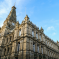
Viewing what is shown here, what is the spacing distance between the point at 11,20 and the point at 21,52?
103 ft

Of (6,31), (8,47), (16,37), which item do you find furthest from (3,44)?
(16,37)

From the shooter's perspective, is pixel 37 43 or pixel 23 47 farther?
pixel 37 43

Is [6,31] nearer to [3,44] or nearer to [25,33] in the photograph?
[3,44]

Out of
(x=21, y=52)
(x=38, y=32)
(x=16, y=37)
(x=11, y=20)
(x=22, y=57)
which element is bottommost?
(x=22, y=57)

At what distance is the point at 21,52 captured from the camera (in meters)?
22.4

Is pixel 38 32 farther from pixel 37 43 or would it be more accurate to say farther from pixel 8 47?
pixel 8 47

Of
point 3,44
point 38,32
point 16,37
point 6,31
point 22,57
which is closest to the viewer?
point 22,57

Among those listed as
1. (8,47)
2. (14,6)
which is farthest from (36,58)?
(14,6)

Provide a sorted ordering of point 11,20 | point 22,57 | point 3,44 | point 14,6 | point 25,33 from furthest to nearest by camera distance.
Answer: point 14,6, point 11,20, point 3,44, point 25,33, point 22,57

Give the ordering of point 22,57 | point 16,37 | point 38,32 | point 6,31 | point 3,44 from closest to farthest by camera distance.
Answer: point 22,57, point 16,37, point 38,32, point 3,44, point 6,31

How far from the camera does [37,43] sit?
2828cm

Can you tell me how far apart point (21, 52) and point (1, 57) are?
50.4 feet

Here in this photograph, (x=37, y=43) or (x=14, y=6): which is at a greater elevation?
(x=14, y=6)

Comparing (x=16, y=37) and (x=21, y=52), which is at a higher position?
(x=16, y=37)
